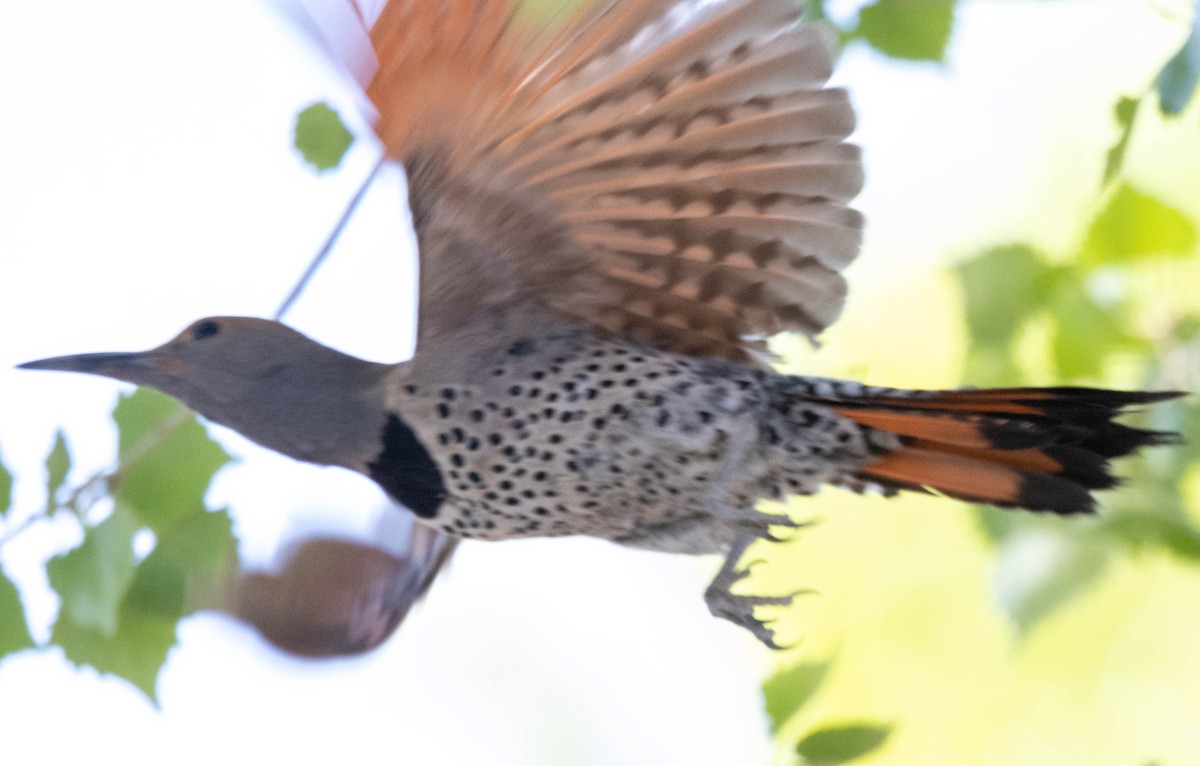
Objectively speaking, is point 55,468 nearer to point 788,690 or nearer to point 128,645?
point 128,645

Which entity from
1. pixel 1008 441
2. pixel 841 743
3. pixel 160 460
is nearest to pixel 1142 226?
pixel 1008 441

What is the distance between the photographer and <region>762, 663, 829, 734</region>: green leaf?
1377 millimetres

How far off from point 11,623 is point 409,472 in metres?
0.47

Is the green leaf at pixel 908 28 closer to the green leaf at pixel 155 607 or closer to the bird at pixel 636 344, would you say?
the bird at pixel 636 344

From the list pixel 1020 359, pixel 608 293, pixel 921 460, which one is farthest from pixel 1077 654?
pixel 608 293

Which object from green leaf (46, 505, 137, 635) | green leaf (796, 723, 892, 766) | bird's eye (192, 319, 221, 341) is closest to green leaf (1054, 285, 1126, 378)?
green leaf (796, 723, 892, 766)

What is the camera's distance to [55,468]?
1.44 m

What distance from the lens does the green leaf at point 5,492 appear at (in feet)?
4.66

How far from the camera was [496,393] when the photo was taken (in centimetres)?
141

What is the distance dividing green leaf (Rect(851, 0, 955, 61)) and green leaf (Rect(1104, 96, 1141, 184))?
46 cm

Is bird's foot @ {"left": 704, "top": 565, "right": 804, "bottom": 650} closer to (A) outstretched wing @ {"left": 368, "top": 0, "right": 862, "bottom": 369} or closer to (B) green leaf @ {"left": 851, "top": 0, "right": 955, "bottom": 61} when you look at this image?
(A) outstretched wing @ {"left": 368, "top": 0, "right": 862, "bottom": 369}

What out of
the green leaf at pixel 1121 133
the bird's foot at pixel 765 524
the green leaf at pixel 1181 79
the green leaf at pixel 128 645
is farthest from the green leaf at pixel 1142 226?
the green leaf at pixel 128 645

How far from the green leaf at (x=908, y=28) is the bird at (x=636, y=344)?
461mm

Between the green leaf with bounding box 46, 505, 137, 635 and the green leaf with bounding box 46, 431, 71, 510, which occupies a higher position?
the green leaf with bounding box 46, 431, 71, 510
